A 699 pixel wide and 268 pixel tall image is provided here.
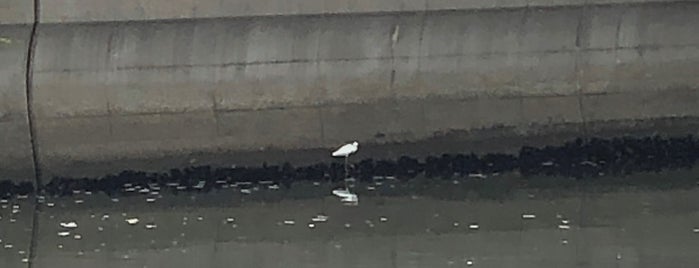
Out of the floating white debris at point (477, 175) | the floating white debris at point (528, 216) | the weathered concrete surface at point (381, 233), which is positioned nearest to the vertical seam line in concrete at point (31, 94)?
the weathered concrete surface at point (381, 233)

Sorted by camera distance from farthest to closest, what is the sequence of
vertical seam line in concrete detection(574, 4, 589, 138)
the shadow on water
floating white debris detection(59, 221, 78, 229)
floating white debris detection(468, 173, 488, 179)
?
vertical seam line in concrete detection(574, 4, 589, 138)
floating white debris detection(468, 173, 488, 179)
floating white debris detection(59, 221, 78, 229)
the shadow on water

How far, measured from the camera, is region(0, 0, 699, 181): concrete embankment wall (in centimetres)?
1141

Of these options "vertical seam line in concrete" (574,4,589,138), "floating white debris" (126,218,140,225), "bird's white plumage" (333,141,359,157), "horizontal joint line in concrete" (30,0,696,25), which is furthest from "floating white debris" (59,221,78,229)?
"vertical seam line in concrete" (574,4,589,138)

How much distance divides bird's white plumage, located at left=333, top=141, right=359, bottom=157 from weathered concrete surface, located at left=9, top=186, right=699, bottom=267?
23.7 inches

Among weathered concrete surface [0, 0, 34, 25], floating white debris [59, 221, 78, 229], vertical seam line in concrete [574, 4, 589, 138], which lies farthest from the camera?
vertical seam line in concrete [574, 4, 589, 138]

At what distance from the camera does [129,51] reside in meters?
11.5

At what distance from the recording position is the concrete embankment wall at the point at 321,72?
37.4 ft

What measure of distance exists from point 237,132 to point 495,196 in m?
1.84

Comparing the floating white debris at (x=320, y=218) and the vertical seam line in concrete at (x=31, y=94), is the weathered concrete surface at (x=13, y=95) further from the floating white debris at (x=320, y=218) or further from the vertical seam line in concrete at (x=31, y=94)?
the floating white debris at (x=320, y=218)

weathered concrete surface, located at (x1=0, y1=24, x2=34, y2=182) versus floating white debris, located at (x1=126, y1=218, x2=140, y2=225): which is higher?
weathered concrete surface, located at (x1=0, y1=24, x2=34, y2=182)

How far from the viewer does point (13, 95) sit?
448 inches

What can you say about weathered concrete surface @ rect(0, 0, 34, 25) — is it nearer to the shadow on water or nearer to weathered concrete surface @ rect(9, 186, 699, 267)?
the shadow on water

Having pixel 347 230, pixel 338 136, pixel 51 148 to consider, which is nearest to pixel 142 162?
pixel 51 148

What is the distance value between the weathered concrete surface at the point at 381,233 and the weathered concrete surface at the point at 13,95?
1.74 ft
